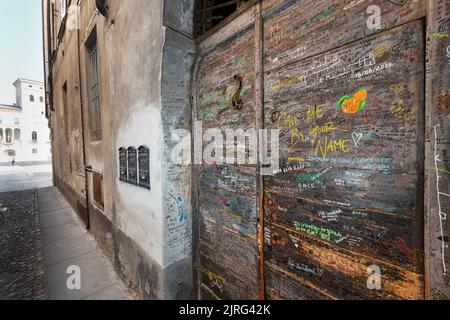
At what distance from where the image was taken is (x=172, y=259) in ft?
8.59

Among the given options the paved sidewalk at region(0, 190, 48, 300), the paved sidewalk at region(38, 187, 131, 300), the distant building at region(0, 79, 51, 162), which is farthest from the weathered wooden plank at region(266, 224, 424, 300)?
the distant building at region(0, 79, 51, 162)

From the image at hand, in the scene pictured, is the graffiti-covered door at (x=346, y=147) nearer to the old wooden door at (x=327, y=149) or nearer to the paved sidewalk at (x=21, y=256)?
the old wooden door at (x=327, y=149)

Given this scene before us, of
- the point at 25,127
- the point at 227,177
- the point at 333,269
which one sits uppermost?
the point at 25,127

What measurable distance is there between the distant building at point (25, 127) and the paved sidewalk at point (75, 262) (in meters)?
44.7

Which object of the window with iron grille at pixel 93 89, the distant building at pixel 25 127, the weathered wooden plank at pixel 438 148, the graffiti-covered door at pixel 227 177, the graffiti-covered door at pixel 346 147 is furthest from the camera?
the distant building at pixel 25 127

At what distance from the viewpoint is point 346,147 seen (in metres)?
1.46

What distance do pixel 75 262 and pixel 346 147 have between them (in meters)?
5.04

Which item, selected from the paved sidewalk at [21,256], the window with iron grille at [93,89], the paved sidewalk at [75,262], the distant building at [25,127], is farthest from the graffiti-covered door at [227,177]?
the distant building at [25,127]

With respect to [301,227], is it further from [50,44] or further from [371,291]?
[50,44]

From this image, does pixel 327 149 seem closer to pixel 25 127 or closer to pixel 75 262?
→ pixel 75 262

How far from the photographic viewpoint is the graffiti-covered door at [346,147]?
4.05 feet

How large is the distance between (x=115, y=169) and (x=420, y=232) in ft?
13.4

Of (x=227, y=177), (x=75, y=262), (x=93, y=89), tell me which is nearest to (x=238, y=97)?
(x=227, y=177)

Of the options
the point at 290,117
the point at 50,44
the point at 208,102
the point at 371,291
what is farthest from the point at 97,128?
the point at 50,44
